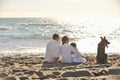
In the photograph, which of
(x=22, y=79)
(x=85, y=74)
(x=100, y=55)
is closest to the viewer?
(x=22, y=79)

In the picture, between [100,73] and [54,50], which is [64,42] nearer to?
[54,50]

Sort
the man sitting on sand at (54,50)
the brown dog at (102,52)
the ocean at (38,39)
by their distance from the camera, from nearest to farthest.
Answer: the brown dog at (102,52) < the man sitting on sand at (54,50) < the ocean at (38,39)

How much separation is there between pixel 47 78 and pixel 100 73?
4.00 ft

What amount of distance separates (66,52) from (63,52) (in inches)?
4.0

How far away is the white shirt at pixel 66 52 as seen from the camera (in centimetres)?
1020

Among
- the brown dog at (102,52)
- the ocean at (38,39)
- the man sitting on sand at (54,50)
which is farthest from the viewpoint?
the ocean at (38,39)

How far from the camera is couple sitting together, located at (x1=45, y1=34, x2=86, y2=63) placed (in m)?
10.3

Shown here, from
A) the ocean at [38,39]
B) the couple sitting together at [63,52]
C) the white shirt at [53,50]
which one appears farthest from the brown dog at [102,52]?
the ocean at [38,39]

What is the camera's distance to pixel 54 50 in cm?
1047

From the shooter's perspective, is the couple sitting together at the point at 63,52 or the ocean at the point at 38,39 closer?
the couple sitting together at the point at 63,52

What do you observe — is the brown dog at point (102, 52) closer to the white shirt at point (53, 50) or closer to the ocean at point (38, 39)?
the white shirt at point (53, 50)

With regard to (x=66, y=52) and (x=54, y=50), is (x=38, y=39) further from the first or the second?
(x=66, y=52)

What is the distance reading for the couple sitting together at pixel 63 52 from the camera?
1026 cm

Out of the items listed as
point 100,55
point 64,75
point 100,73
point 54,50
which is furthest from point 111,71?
point 54,50
